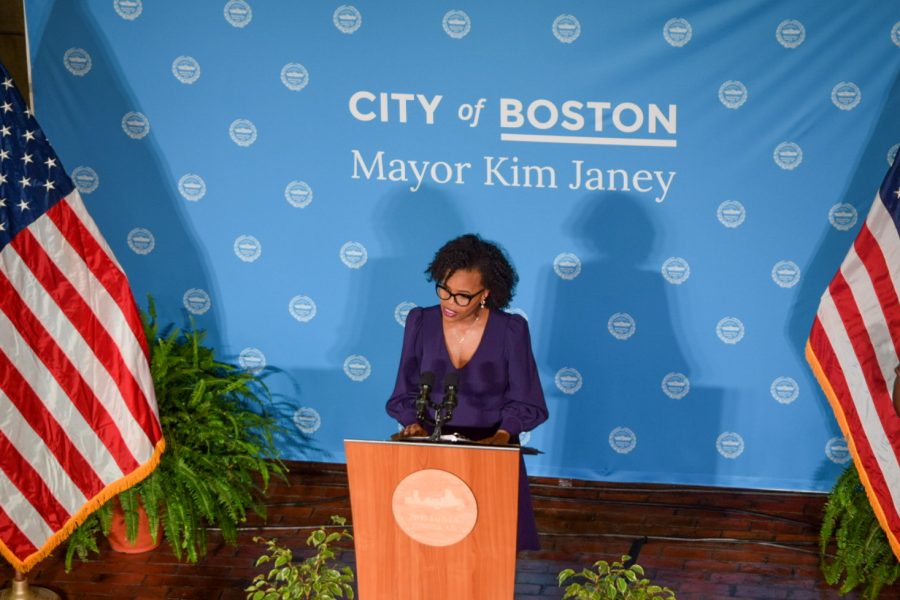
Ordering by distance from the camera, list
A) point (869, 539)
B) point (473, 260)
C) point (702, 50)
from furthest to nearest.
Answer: point (702, 50) < point (869, 539) < point (473, 260)

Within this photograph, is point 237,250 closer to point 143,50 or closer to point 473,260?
point 143,50

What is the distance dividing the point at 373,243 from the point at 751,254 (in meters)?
2.00

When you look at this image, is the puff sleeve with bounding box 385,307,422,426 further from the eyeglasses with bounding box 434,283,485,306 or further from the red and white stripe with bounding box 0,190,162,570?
the red and white stripe with bounding box 0,190,162,570

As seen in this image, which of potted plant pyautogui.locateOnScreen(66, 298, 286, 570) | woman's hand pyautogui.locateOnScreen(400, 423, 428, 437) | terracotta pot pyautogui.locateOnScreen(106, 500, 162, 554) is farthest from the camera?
terracotta pot pyautogui.locateOnScreen(106, 500, 162, 554)

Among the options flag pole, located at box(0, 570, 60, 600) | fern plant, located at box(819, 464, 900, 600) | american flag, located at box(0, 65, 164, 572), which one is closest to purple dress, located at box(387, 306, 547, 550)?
american flag, located at box(0, 65, 164, 572)

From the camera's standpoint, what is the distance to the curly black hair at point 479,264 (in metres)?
5.03

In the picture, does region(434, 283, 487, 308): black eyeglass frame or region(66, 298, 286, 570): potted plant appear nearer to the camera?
region(434, 283, 487, 308): black eyeglass frame

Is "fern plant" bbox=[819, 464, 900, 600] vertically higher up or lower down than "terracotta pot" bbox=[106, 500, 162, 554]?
higher up

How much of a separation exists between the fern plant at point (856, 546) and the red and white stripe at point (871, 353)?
0.40 meters

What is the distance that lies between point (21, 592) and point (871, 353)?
3.92 metres

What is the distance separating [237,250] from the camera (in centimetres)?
666

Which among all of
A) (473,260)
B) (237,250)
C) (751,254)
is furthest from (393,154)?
(751,254)

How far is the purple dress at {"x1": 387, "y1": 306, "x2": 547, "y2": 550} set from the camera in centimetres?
521

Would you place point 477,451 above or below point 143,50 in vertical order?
below
